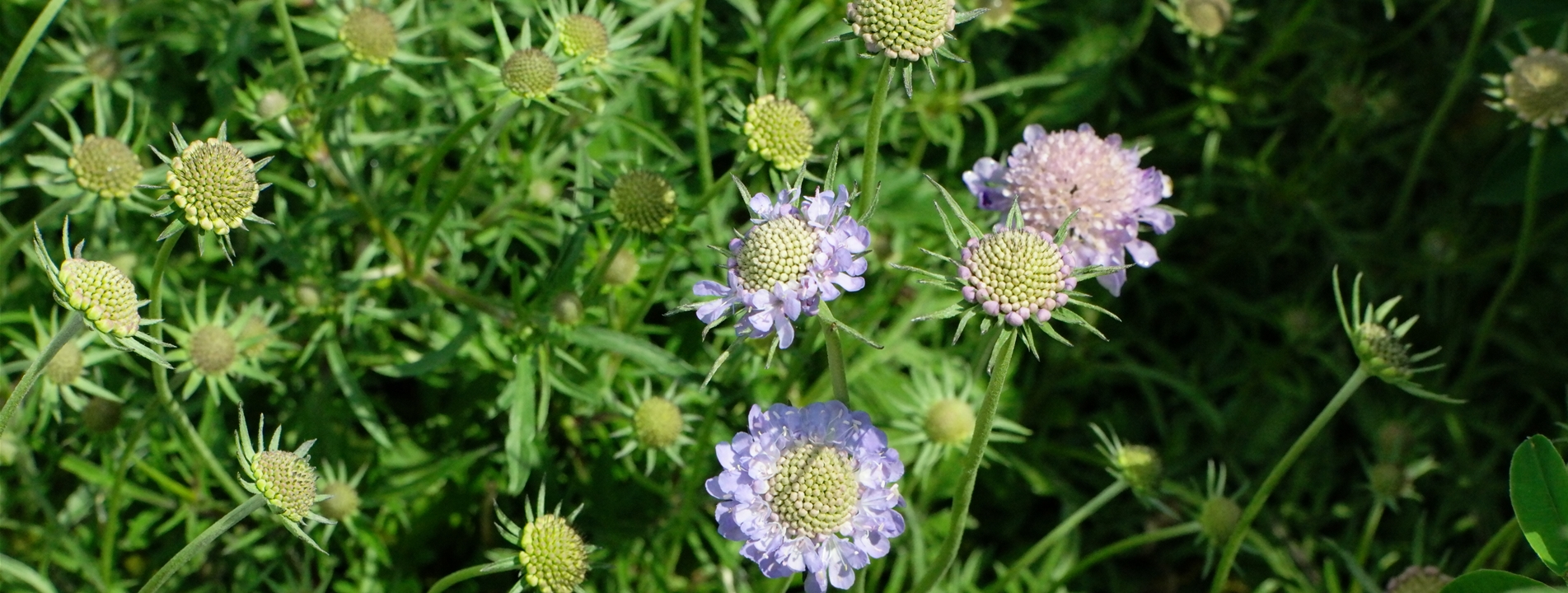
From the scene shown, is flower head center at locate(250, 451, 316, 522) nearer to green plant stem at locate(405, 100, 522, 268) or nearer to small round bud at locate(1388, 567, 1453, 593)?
green plant stem at locate(405, 100, 522, 268)

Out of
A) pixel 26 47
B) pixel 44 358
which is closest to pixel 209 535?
pixel 44 358

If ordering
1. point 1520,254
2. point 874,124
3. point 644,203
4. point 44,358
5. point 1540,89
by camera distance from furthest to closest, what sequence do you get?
point 1520,254 < point 1540,89 < point 644,203 < point 874,124 < point 44,358

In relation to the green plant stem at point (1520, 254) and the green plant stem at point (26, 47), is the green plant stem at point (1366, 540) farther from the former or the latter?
the green plant stem at point (26, 47)

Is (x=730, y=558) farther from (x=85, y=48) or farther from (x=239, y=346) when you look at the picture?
(x=85, y=48)

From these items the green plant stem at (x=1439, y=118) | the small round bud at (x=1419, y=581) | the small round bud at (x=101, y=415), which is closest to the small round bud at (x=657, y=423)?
the small round bud at (x=101, y=415)

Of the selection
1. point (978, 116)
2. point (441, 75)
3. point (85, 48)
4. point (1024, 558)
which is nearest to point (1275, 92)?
point (978, 116)

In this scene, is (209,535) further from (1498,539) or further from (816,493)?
(1498,539)
